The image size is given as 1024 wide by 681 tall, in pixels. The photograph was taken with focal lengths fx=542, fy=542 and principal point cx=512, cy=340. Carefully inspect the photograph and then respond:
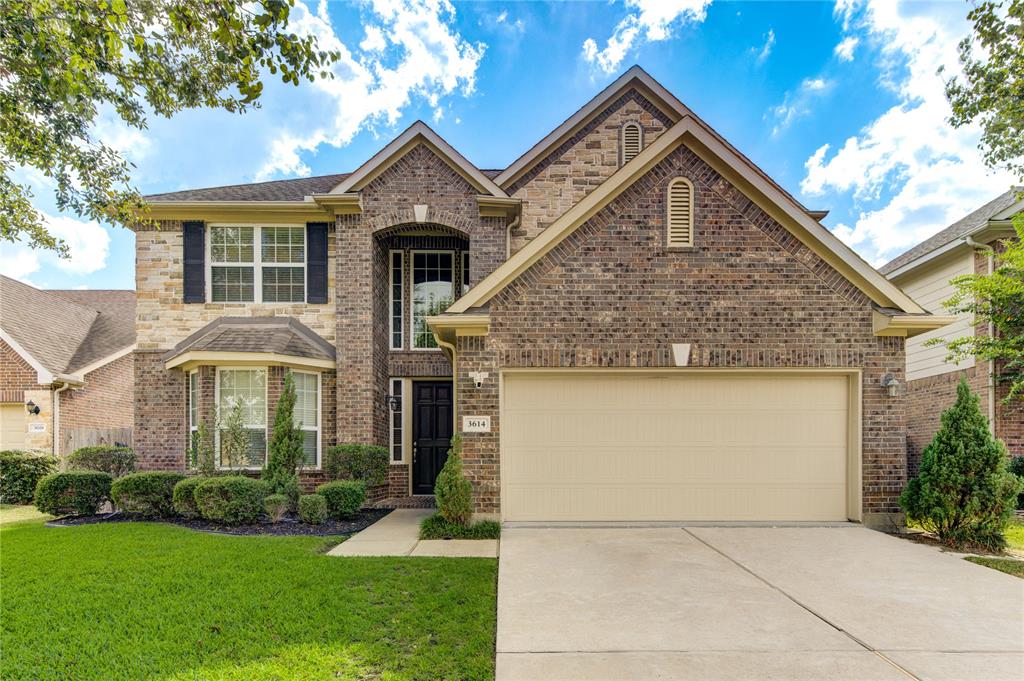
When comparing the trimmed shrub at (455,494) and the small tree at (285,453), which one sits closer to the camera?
the trimmed shrub at (455,494)

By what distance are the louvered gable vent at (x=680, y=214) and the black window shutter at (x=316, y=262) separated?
7316 mm

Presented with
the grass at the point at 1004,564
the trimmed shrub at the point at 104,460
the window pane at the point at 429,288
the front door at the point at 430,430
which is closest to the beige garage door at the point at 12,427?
the trimmed shrub at the point at 104,460

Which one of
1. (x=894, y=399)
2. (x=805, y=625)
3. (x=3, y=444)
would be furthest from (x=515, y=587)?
(x=3, y=444)

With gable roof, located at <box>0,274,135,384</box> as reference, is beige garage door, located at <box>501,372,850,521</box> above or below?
below

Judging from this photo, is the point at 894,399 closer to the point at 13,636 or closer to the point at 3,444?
the point at 13,636

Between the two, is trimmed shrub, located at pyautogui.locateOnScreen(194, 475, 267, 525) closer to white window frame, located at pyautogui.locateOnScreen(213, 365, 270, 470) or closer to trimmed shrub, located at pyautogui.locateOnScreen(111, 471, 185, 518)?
trimmed shrub, located at pyautogui.locateOnScreen(111, 471, 185, 518)

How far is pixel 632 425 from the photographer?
837cm

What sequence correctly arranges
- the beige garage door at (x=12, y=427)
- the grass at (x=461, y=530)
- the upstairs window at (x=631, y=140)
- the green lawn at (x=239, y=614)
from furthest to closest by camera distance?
the beige garage door at (x=12, y=427)
the upstairs window at (x=631, y=140)
the grass at (x=461, y=530)
the green lawn at (x=239, y=614)

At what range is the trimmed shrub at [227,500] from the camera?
29.4 feet

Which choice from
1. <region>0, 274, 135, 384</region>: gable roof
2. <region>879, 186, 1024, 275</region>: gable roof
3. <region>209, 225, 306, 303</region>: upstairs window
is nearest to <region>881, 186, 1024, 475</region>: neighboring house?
<region>879, 186, 1024, 275</region>: gable roof

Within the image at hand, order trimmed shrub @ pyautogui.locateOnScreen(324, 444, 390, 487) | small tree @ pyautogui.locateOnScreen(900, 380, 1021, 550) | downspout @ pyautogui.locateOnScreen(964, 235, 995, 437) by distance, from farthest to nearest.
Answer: downspout @ pyautogui.locateOnScreen(964, 235, 995, 437), trimmed shrub @ pyautogui.locateOnScreen(324, 444, 390, 487), small tree @ pyautogui.locateOnScreen(900, 380, 1021, 550)

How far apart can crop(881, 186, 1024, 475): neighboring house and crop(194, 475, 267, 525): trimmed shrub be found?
1339 cm

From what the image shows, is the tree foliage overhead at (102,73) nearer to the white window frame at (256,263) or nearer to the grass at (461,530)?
the white window frame at (256,263)

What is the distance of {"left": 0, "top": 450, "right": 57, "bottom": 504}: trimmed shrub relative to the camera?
39.2 feet
